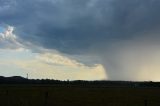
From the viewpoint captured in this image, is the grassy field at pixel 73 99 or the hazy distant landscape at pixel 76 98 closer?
the grassy field at pixel 73 99

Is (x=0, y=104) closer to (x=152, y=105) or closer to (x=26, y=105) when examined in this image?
(x=26, y=105)

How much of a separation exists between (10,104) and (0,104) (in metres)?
0.76

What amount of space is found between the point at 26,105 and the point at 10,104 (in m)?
1.22

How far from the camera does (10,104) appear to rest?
2716 cm

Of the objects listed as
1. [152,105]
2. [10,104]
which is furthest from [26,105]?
[152,105]

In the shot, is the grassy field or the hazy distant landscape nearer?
the grassy field

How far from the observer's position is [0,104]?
88.8ft

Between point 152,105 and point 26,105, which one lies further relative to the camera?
point 152,105

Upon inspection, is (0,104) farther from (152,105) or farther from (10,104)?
(152,105)

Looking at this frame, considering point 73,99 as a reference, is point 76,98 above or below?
above

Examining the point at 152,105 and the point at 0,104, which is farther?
the point at 152,105

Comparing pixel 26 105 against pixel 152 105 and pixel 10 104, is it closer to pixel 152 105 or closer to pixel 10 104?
pixel 10 104

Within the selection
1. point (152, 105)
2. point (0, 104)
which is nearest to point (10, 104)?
point (0, 104)

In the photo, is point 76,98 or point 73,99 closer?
point 73,99
